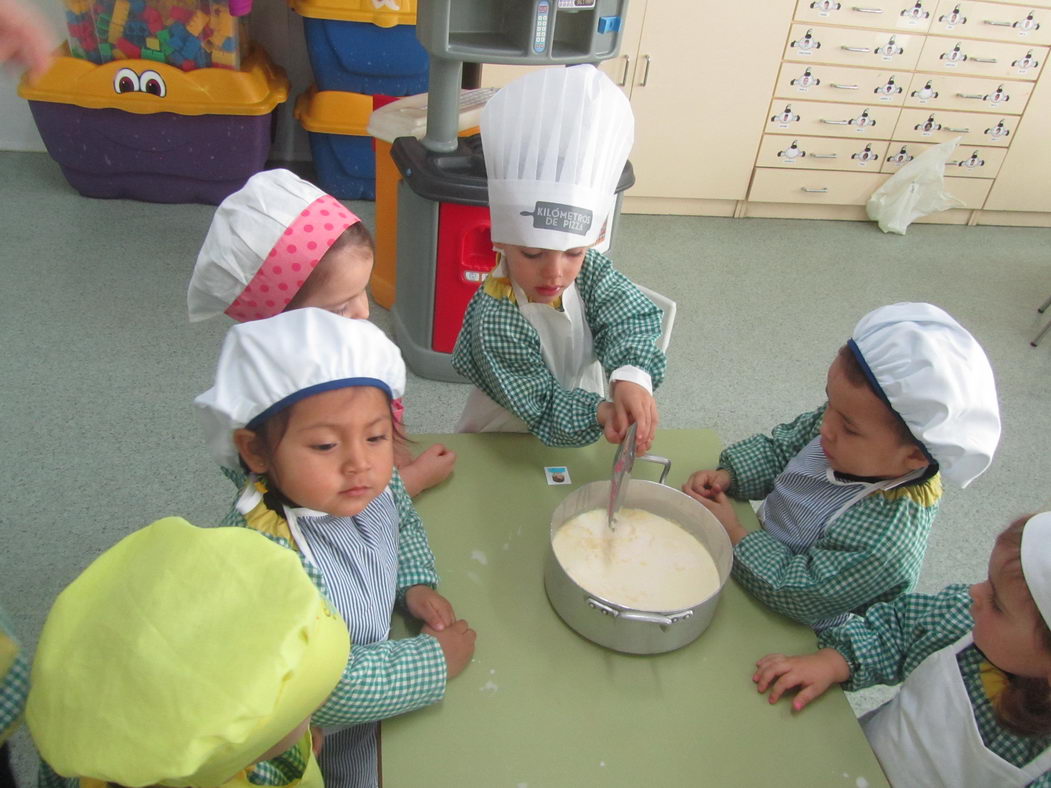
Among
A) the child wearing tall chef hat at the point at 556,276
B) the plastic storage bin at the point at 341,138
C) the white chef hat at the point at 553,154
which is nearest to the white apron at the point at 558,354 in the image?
the child wearing tall chef hat at the point at 556,276

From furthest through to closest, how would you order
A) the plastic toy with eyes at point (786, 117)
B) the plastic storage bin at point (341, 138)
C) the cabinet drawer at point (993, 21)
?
the plastic toy with eyes at point (786, 117), the cabinet drawer at point (993, 21), the plastic storage bin at point (341, 138)

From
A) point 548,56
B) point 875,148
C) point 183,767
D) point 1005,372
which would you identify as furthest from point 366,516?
point 875,148

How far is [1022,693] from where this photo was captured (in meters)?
0.75

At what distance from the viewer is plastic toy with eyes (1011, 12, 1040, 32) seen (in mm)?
3029

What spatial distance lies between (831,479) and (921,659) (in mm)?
222

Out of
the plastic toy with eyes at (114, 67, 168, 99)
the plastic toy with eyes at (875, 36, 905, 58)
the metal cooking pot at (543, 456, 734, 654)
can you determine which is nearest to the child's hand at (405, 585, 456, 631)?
the metal cooking pot at (543, 456, 734, 654)

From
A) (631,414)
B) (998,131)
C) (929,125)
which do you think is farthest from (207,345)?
(998,131)

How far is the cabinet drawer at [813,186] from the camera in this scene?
3.24 m

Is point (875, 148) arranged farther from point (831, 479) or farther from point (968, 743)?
point (968, 743)

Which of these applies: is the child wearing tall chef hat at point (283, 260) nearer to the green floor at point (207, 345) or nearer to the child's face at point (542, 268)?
the child's face at point (542, 268)

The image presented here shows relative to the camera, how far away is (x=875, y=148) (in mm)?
3229

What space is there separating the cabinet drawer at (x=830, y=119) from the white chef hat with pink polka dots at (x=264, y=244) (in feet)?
8.39

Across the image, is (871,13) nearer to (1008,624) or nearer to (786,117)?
(786,117)

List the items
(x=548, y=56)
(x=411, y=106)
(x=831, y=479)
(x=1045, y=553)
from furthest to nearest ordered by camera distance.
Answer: (x=411, y=106) < (x=548, y=56) < (x=831, y=479) < (x=1045, y=553)
